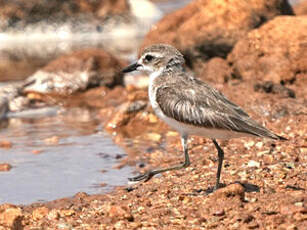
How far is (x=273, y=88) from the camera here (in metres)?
9.93

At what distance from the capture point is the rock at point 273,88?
32.2 ft

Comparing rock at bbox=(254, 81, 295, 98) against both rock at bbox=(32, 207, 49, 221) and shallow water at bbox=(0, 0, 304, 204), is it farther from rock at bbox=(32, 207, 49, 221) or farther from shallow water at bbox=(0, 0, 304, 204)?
rock at bbox=(32, 207, 49, 221)

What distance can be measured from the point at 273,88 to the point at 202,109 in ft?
13.1

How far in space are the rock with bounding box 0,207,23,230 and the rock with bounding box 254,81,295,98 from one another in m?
5.30

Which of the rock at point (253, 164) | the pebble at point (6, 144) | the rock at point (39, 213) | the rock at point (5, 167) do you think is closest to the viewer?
the rock at point (39, 213)

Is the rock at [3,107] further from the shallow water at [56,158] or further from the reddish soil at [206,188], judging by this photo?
the reddish soil at [206,188]

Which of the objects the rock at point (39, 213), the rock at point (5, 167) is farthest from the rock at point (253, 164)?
the rock at point (5, 167)

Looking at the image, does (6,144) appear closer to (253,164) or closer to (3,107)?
(3,107)

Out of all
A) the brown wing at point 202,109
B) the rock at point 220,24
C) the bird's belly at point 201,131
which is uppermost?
the rock at point 220,24

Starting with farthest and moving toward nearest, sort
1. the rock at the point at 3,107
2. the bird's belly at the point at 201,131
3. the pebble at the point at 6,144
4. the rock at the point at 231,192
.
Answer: the rock at the point at 3,107
the pebble at the point at 6,144
the bird's belly at the point at 201,131
the rock at the point at 231,192

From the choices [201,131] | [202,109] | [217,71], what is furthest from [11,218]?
[217,71]

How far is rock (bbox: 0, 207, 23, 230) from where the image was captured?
228 inches

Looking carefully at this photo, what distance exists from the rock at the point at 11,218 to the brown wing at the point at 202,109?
71.1 inches

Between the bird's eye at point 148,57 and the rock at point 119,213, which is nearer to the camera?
the rock at point 119,213
